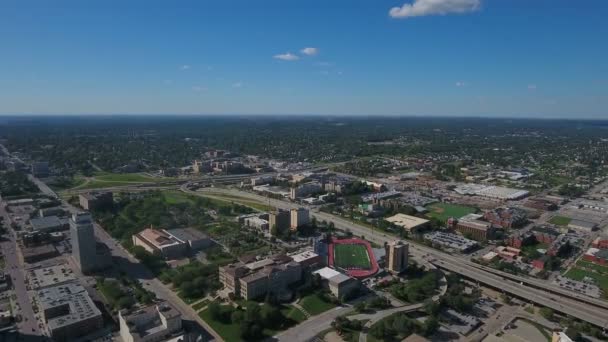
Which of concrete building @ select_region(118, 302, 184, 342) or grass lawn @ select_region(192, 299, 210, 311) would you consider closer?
concrete building @ select_region(118, 302, 184, 342)

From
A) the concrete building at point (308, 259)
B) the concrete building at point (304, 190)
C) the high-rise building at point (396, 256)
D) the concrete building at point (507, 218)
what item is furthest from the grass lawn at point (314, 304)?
the concrete building at point (304, 190)

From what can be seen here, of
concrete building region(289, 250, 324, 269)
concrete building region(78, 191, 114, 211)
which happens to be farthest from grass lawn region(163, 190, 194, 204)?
concrete building region(289, 250, 324, 269)

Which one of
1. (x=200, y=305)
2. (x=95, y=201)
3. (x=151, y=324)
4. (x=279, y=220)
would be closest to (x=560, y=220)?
(x=279, y=220)

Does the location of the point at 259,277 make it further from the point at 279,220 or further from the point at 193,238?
the point at 279,220

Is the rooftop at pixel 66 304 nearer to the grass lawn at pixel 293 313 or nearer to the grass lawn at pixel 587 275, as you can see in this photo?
the grass lawn at pixel 293 313

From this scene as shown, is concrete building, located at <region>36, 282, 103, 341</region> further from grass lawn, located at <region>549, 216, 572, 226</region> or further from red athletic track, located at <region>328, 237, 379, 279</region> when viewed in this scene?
grass lawn, located at <region>549, 216, 572, 226</region>

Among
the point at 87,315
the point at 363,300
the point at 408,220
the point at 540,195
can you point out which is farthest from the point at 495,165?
the point at 87,315
